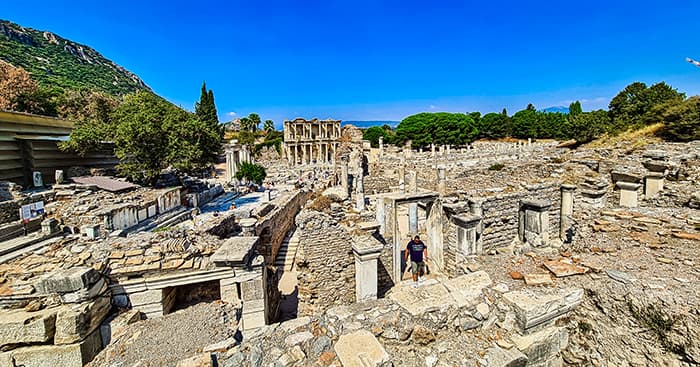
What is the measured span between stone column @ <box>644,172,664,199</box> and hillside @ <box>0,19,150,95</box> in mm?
78285

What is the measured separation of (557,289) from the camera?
166 inches

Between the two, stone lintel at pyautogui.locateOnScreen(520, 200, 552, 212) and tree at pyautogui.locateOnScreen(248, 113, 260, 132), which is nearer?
stone lintel at pyautogui.locateOnScreen(520, 200, 552, 212)

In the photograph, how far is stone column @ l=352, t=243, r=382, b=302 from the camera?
6371 mm

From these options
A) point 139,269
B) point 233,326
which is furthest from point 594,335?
point 139,269

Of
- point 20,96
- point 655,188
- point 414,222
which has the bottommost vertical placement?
point 414,222

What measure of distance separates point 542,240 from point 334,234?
5.43m

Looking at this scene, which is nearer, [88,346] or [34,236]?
[88,346]

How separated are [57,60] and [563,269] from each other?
367 feet

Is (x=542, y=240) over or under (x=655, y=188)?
under

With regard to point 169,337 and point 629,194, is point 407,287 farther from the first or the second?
point 629,194

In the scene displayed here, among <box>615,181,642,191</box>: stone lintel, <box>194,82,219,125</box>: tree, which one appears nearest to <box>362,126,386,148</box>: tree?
<box>194,82,219,125</box>: tree

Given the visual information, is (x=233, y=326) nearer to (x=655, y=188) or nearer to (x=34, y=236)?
(x=34, y=236)

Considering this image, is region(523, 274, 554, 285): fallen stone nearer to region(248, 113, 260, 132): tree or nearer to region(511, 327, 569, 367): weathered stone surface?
region(511, 327, 569, 367): weathered stone surface

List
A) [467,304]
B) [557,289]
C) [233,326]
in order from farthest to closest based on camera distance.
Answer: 1. [233,326]
2. [557,289]
3. [467,304]
